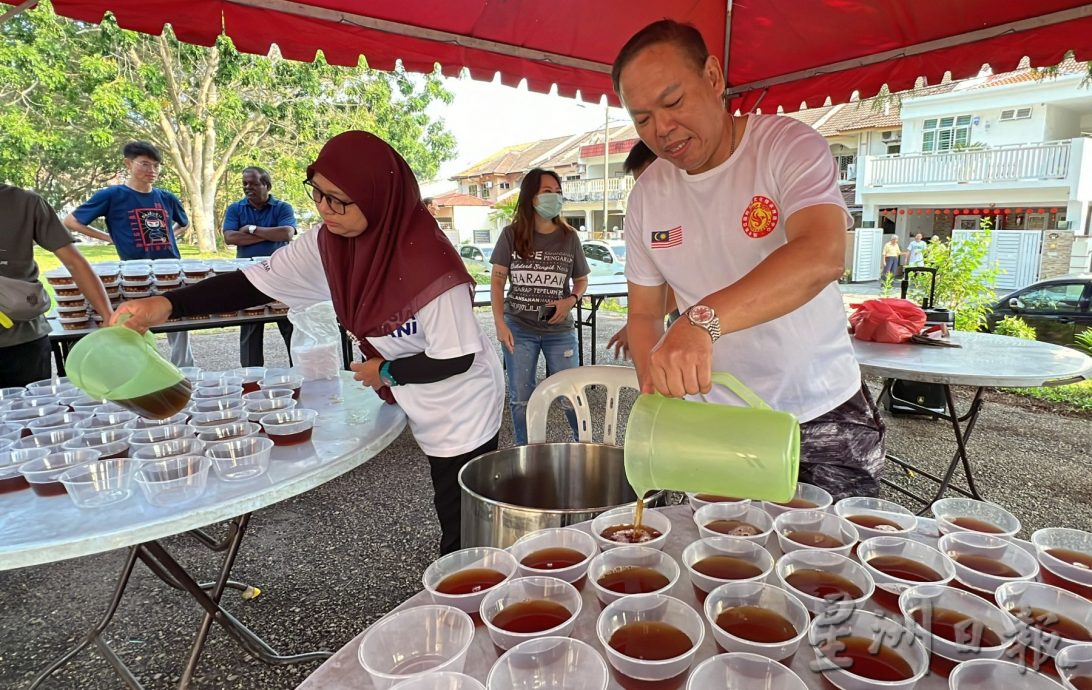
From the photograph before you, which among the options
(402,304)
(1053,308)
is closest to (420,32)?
(402,304)

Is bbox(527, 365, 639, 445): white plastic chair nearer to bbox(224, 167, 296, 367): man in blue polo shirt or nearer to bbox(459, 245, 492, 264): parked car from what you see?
bbox(224, 167, 296, 367): man in blue polo shirt

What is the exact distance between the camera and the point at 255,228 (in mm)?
4867

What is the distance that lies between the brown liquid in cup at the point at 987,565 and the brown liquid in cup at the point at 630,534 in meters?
0.50

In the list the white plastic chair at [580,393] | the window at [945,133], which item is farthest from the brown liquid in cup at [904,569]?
the window at [945,133]

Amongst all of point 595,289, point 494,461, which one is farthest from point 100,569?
point 595,289

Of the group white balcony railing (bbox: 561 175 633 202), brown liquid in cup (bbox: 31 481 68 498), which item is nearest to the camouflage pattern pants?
brown liquid in cup (bbox: 31 481 68 498)

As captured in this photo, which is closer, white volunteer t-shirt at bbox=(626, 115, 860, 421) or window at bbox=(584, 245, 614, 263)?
white volunteer t-shirt at bbox=(626, 115, 860, 421)

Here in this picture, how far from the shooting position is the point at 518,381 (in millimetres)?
3715

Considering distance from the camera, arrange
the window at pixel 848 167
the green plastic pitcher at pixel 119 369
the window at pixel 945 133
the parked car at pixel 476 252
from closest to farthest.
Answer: the green plastic pitcher at pixel 119 369, the parked car at pixel 476 252, the window at pixel 945 133, the window at pixel 848 167

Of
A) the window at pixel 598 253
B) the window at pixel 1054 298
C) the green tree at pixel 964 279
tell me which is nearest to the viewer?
the green tree at pixel 964 279

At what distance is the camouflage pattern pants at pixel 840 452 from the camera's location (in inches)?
60.6

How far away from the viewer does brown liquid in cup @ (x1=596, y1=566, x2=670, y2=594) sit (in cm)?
93

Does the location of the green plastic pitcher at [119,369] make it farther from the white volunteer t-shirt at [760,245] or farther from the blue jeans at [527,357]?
the blue jeans at [527,357]

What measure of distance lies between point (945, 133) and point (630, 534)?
19.8 metres
